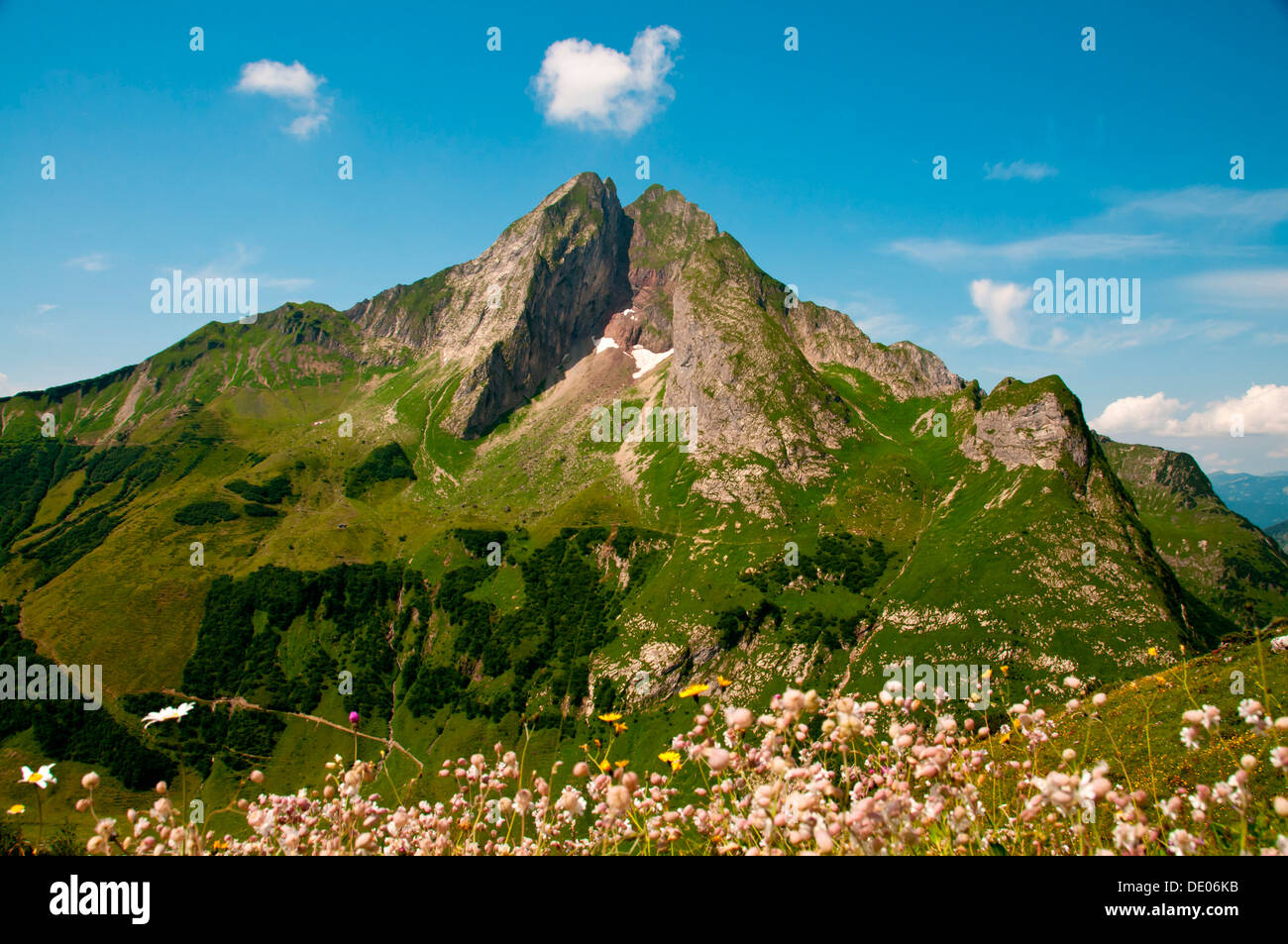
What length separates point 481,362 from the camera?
19538cm

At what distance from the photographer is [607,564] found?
122438 mm

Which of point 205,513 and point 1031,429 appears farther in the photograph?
point 205,513

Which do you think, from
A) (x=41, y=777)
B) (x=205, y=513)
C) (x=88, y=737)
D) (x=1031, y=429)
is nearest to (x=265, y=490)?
(x=205, y=513)

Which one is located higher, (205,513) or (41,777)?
(205,513)

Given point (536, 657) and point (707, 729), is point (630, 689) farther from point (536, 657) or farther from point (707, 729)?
point (707, 729)

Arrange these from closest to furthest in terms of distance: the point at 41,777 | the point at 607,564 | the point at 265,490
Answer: the point at 41,777 < the point at 607,564 < the point at 265,490

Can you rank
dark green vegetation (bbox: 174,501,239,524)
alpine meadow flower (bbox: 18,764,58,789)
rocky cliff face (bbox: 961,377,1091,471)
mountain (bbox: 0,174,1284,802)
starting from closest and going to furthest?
alpine meadow flower (bbox: 18,764,58,789), mountain (bbox: 0,174,1284,802), rocky cliff face (bbox: 961,377,1091,471), dark green vegetation (bbox: 174,501,239,524)

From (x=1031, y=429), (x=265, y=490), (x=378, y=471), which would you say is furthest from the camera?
(x=378, y=471)

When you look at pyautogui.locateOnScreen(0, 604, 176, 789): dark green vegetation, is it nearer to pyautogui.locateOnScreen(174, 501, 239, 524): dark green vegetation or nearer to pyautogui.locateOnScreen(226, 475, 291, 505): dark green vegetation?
pyautogui.locateOnScreen(174, 501, 239, 524): dark green vegetation

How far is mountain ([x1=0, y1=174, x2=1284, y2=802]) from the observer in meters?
89.7

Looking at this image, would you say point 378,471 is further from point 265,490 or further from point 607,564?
point 607,564

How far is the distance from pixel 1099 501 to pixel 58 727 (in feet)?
563

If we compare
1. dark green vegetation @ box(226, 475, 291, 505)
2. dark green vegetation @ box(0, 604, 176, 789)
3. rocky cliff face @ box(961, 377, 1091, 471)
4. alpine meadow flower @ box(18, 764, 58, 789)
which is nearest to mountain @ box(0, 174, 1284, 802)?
dark green vegetation @ box(0, 604, 176, 789)

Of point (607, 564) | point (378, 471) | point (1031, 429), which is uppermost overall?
point (1031, 429)
